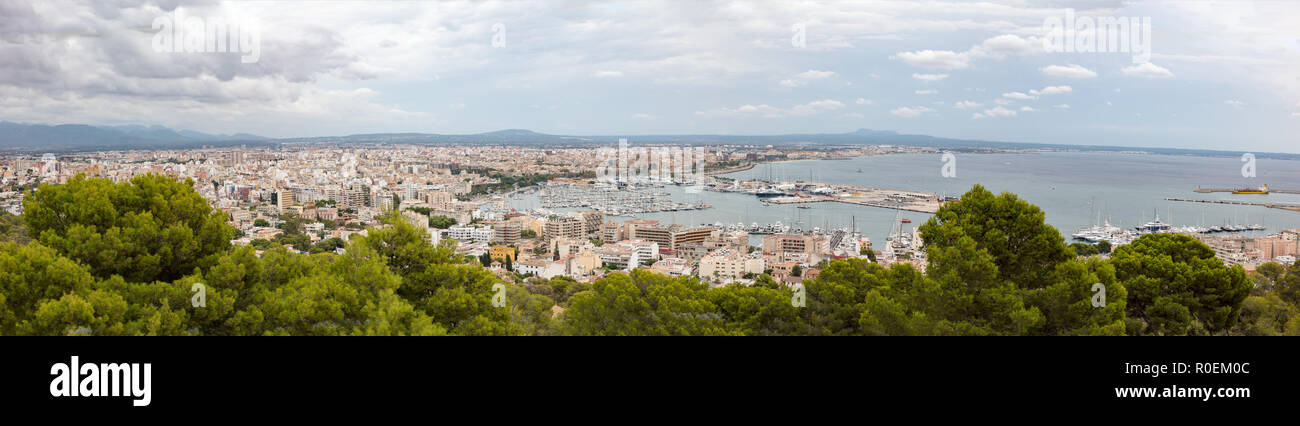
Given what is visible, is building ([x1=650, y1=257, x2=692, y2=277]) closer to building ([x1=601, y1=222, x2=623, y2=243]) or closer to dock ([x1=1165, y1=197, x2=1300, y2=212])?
building ([x1=601, y1=222, x2=623, y2=243])

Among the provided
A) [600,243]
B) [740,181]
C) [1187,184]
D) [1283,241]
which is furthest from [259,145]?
[1187,184]

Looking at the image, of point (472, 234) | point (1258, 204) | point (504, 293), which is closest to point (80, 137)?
point (472, 234)

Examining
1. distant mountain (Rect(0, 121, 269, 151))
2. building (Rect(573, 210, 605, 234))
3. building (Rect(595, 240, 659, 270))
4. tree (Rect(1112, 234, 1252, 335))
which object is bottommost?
building (Rect(595, 240, 659, 270))

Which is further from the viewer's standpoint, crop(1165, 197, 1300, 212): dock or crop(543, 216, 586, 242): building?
crop(543, 216, 586, 242): building

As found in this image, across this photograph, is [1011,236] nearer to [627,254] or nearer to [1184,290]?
[1184,290]

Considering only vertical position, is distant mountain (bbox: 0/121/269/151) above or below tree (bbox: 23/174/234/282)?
above

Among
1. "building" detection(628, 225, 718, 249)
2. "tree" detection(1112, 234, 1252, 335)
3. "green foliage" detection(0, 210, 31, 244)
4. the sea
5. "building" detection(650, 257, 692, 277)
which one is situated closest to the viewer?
"tree" detection(1112, 234, 1252, 335)

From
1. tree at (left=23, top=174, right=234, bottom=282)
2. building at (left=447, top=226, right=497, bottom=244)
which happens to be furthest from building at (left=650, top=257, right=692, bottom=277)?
tree at (left=23, top=174, right=234, bottom=282)

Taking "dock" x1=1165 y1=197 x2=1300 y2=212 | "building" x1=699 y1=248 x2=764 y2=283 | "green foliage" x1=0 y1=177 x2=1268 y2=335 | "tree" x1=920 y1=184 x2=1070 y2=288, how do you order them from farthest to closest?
"dock" x1=1165 y1=197 x2=1300 y2=212, "building" x1=699 y1=248 x2=764 y2=283, "tree" x1=920 y1=184 x2=1070 y2=288, "green foliage" x1=0 y1=177 x2=1268 y2=335
